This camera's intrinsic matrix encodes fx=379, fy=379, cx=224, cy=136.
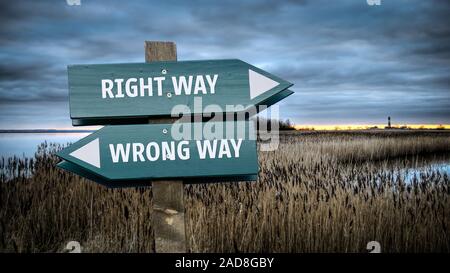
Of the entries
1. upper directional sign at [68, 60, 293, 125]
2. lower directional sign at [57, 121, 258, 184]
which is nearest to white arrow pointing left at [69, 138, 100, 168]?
lower directional sign at [57, 121, 258, 184]

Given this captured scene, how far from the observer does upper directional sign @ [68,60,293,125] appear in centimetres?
249

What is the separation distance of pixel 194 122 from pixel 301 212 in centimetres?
199

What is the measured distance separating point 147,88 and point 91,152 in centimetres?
56

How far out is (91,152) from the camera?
2490mm

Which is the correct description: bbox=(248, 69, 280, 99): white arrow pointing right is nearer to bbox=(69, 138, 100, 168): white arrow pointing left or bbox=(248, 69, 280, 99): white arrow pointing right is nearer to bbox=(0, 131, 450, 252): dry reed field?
bbox=(69, 138, 100, 168): white arrow pointing left

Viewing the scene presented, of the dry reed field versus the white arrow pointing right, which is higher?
the white arrow pointing right

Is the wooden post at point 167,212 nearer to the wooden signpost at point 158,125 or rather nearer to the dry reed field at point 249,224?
the wooden signpost at point 158,125

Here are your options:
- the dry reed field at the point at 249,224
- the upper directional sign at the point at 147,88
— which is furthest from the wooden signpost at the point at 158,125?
the dry reed field at the point at 249,224

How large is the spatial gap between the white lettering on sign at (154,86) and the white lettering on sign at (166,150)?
33 cm

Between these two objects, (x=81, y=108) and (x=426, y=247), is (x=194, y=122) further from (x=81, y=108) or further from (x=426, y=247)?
(x=426, y=247)

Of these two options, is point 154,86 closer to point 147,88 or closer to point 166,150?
point 147,88

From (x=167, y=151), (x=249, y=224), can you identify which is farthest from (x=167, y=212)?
(x=249, y=224)

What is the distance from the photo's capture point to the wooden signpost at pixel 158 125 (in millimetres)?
2480
